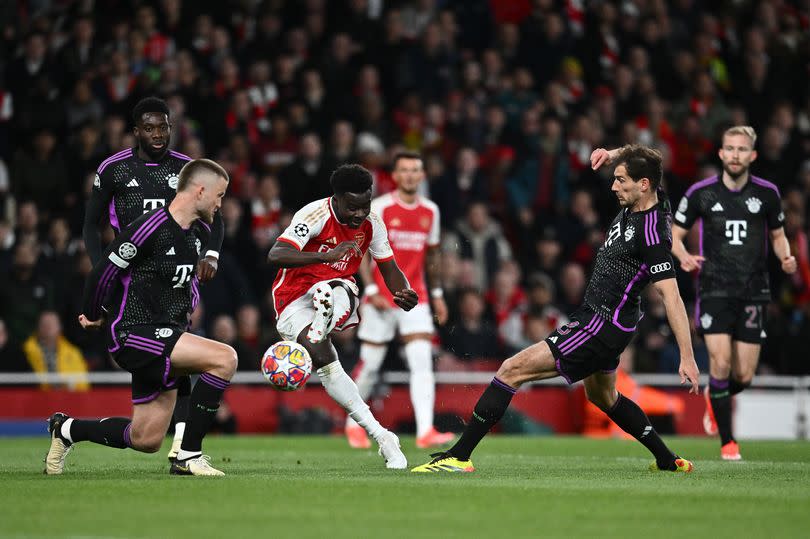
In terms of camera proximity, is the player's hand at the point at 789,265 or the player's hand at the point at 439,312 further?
the player's hand at the point at 439,312

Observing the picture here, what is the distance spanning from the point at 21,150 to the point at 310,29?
184 inches

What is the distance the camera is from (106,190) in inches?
408

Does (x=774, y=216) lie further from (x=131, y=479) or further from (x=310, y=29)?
(x=310, y=29)

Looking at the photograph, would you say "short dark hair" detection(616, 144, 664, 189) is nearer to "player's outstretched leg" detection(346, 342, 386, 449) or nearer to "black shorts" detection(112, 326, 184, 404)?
"black shorts" detection(112, 326, 184, 404)

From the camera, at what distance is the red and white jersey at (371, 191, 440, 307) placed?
13648 mm

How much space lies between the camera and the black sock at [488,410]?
9.28m

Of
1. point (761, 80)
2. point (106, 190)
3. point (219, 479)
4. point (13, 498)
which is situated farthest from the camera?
point (761, 80)

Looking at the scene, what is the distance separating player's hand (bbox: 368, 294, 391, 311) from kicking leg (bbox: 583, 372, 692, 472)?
4113 mm

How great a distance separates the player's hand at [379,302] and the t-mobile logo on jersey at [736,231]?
3.46 m

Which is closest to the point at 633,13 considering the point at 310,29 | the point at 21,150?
the point at 310,29

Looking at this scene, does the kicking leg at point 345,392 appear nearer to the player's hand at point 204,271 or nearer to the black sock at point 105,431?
the player's hand at point 204,271

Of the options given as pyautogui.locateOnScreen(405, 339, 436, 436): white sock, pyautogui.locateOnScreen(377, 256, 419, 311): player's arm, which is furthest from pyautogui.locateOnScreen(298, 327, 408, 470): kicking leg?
pyautogui.locateOnScreen(405, 339, 436, 436): white sock

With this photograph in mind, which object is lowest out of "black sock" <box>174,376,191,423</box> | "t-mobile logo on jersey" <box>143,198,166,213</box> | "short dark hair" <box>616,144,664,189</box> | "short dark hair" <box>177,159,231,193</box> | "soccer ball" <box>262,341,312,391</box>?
"black sock" <box>174,376,191,423</box>

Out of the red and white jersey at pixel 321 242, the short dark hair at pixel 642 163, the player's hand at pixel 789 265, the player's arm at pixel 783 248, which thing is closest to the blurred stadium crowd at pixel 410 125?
the player's arm at pixel 783 248
